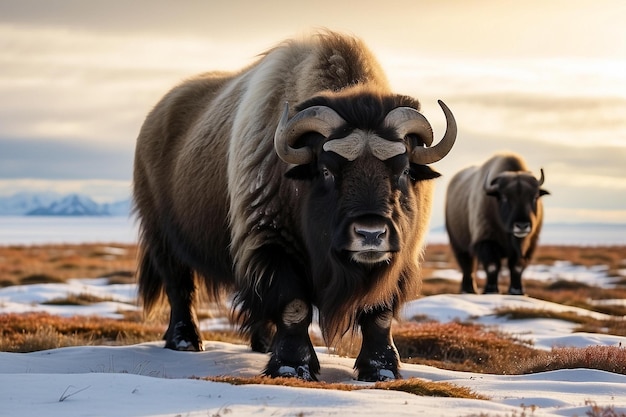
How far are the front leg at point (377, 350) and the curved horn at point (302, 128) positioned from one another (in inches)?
64.2

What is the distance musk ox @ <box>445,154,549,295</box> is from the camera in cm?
2005

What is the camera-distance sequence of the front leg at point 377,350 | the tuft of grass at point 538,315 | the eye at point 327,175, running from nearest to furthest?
1. the eye at point 327,175
2. the front leg at point 377,350
3. the tuft of grass at point 538,315

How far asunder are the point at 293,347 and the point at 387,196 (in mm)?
1697

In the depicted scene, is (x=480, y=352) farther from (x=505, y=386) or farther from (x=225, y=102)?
(x=225, y=102)

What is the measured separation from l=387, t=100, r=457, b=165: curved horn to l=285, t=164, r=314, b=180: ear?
0.83 m

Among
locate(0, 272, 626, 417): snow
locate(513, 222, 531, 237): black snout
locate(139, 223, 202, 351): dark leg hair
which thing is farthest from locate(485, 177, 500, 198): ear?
locate(139, 223, 202, 351): dark leg hair

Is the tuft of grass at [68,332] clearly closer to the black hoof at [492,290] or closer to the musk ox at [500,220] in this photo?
the musk ox at [500,220]

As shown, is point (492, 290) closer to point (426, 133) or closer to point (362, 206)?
point (426, 133)

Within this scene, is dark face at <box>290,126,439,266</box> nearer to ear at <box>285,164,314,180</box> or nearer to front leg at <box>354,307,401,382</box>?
ear at <box>285,164,314,180</box>

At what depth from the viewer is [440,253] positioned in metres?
52.9

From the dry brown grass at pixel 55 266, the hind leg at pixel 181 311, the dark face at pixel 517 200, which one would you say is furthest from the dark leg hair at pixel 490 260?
the hind leg at pixel 181 311

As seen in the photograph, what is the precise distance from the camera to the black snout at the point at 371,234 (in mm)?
6754

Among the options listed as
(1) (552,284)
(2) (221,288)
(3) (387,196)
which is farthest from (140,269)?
(1) (552,284)

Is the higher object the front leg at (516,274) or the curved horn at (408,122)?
the curved horn at (408,122)
